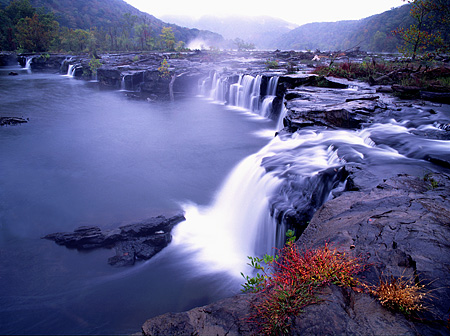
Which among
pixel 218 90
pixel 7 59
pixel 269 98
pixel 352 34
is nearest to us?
pixel 269 98

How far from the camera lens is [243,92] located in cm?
2283

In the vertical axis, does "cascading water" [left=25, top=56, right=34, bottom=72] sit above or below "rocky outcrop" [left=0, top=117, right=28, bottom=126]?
above

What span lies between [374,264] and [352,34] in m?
128

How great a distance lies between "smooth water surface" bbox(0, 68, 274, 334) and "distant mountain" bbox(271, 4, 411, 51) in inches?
2636

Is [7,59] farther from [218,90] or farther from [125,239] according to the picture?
[125,239]

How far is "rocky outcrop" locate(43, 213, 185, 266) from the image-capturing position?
273 inches

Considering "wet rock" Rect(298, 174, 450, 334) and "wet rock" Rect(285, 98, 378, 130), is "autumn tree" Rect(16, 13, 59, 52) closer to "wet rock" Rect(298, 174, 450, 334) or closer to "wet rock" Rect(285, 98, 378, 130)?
"wet rock" Rect(285, 98, 378, 130)

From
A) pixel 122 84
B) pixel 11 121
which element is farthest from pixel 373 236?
pixel 122 84

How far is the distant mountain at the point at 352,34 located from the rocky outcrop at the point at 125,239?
74.1m

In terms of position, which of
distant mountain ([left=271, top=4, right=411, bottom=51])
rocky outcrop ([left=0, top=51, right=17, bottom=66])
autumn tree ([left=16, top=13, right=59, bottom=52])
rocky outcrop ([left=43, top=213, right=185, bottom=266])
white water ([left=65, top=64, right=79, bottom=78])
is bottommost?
rocky outcrop ([left=43, top=213, right=185, bottom=266])

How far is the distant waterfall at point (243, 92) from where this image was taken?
64.8 feet

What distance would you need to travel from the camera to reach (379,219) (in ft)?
13.3

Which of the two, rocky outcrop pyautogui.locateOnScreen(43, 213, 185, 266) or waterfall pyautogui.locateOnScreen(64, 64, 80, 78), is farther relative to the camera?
waterfall pyautogui.locateOnScreen(64, 64, 80, 78)

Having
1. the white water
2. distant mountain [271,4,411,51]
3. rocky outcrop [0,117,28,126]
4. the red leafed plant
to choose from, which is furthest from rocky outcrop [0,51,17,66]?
distant mountain [271,4,411,51]
